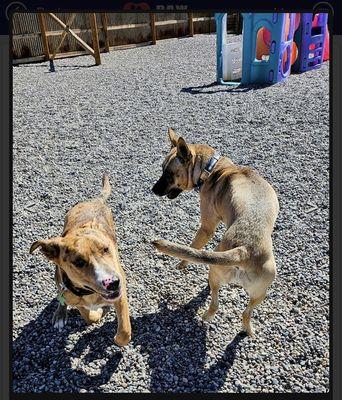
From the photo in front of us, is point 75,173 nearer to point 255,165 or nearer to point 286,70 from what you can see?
point 255,165

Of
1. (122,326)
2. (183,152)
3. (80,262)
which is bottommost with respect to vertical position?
(122,326)

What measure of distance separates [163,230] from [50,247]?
8.47 feet

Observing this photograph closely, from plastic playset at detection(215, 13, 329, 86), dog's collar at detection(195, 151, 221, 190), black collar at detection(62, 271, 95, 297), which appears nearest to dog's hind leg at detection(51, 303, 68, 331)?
black collar at detection(62, 271, 95, 297)

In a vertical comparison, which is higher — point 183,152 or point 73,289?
point 183,152

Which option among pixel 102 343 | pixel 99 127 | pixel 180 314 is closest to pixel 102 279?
pixel 102 343

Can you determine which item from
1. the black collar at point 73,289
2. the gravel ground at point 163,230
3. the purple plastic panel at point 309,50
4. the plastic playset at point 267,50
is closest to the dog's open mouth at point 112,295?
the black collar at point 73,289

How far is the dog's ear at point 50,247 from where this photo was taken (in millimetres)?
3227

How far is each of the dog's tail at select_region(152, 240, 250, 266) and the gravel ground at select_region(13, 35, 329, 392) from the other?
3.86ft

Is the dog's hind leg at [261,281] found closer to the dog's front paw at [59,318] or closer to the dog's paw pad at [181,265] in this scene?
the dog's paw pad at [181,265]

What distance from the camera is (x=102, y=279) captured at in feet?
10.5

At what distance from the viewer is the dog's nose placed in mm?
3201

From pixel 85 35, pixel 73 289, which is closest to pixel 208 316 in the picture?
pixel 73 289

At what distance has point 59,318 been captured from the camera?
413 centimetres

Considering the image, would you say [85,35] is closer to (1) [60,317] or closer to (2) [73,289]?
(1) [60,317]
